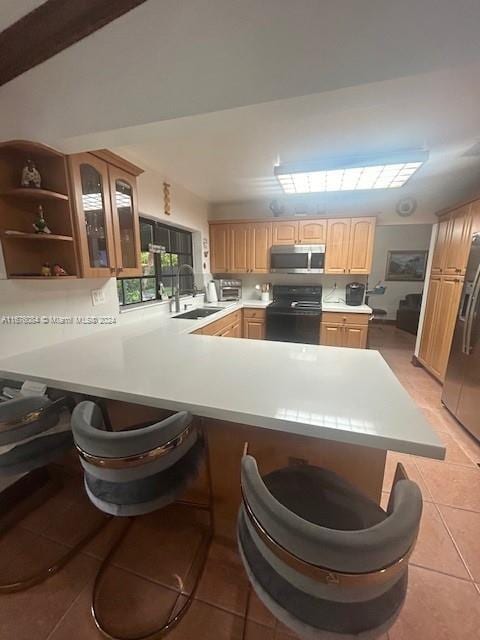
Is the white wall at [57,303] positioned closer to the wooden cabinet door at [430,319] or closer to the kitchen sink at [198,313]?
the kitchen sink at [198,313]

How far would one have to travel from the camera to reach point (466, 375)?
2.33m

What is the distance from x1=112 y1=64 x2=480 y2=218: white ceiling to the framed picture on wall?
335 cm

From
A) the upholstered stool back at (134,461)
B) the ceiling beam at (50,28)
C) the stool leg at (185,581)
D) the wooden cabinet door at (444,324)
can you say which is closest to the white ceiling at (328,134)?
the ceiling beam at (50,28)

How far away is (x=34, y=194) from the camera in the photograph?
4.89ft

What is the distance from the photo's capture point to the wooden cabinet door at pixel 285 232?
3.90 meters

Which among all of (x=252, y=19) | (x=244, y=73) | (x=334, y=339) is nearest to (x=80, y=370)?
(x=244, y=73)

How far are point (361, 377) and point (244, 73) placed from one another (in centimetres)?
141

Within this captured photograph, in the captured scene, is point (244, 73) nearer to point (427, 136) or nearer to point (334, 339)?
point (427, 136)

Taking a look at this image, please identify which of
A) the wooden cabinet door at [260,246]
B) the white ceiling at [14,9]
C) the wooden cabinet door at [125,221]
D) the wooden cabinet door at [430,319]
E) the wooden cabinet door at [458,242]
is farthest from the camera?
the wooden cabinet door at [260,246]

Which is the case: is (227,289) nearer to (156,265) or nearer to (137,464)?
(156,265)

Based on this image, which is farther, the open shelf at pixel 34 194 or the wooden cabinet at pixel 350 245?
the wooden cabinet at pixel 350 245

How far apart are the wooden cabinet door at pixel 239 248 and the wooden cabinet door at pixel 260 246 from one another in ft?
0.21

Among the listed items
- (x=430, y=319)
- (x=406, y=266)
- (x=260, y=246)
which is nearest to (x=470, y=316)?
(x=430, y=319)

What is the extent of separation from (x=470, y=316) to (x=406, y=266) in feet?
17.0
